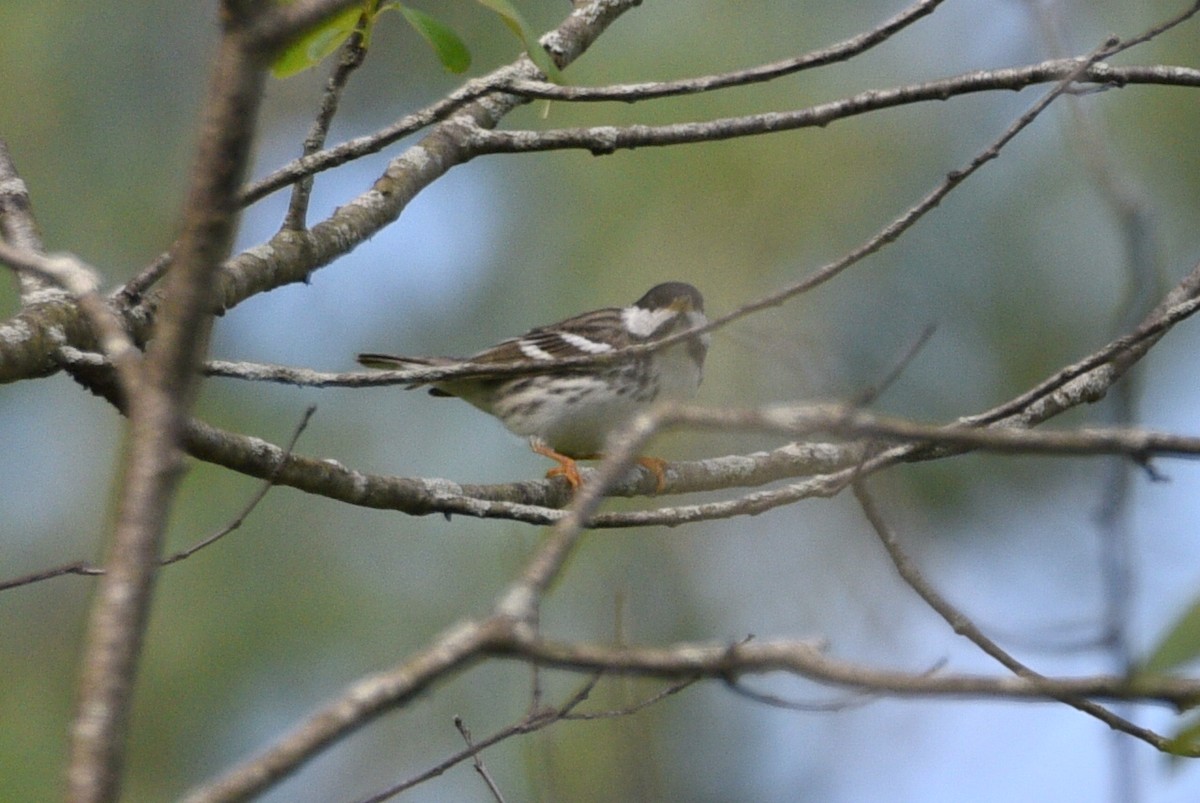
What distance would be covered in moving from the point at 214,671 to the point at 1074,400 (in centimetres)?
570

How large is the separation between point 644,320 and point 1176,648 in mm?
5794

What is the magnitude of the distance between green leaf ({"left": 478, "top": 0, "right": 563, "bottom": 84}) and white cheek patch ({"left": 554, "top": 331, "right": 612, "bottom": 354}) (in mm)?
3762

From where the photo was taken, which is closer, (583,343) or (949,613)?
(949,613)

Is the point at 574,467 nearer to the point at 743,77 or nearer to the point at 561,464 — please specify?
the point at 561,464

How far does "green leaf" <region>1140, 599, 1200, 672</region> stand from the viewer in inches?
44.5

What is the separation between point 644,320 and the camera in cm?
689

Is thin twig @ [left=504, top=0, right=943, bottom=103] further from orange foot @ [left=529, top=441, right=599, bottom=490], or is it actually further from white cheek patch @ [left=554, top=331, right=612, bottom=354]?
white cheek patch @ [left=554, top=331, right=612, bottom=354]

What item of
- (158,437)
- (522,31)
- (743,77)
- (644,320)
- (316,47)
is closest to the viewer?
(158,437)

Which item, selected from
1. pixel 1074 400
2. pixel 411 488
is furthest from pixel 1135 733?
pixel 411 488

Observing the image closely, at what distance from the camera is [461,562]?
27.2ft

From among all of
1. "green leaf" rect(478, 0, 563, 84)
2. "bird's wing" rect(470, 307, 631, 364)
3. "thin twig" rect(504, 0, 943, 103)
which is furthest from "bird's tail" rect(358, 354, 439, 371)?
"green leaf" rect(478, 0, 563, 84)

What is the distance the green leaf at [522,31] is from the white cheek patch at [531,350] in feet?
12.6

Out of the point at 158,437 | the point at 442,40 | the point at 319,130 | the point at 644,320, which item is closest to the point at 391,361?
the point at 644,320

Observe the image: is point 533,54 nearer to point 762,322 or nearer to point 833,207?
point 762,322
